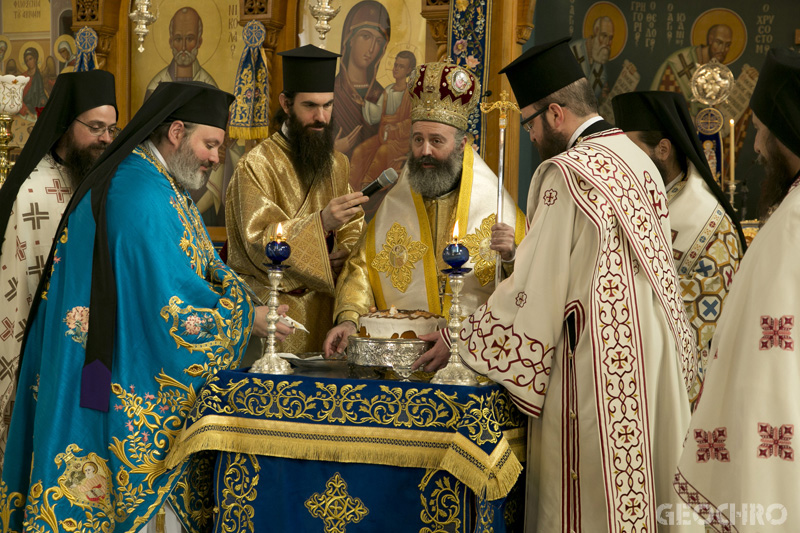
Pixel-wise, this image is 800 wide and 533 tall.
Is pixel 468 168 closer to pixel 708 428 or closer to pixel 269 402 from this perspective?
pixel 269 402

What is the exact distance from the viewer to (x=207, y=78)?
8320 millimetres

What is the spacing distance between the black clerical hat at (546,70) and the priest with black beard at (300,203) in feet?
3.92

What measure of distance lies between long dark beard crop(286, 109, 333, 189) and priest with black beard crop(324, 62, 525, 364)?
2.19ft

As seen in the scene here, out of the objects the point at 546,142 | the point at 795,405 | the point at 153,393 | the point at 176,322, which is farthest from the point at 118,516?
the point at 795,405

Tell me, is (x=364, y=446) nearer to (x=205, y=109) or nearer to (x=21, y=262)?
(x=205, y=109)

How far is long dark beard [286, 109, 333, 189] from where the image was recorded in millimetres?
4668

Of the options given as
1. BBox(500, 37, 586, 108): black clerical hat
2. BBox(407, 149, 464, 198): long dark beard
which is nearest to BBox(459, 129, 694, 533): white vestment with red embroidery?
BBox(500, 37, 586, 108): black clerical hat

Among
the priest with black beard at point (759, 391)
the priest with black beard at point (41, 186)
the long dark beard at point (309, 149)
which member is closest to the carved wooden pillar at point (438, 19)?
the long dark beard at point (309, 149)

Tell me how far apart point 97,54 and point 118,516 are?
606 centimetres

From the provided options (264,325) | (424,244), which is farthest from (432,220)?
(264,325)

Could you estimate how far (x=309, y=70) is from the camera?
4.66 m

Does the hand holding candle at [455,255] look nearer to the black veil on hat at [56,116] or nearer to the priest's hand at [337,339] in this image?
the priest's hand at [337,339]

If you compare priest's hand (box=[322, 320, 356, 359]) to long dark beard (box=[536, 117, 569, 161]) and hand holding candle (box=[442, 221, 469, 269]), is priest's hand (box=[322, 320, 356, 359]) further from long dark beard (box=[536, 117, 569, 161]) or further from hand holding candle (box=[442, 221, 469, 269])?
long dark beard (box=[536, 117, 569, 161])

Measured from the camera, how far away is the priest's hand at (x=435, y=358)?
10.6 feet
